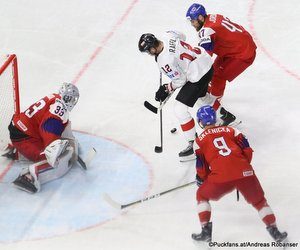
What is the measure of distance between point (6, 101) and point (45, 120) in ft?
2.45

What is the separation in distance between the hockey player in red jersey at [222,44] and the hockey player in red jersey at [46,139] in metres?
1.26

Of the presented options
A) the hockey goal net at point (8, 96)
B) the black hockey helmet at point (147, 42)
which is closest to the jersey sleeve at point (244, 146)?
the black hockey helmet at point (147, 42)

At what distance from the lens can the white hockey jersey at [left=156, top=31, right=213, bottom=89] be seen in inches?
222

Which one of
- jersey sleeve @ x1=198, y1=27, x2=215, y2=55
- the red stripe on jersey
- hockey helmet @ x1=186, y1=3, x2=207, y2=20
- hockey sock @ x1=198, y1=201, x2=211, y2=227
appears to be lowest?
the red stripe on jersey

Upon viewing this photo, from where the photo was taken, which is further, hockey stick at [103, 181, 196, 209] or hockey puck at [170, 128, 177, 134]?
hockey puck at [170, 128, 177, 134]

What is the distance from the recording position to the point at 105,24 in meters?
8.45

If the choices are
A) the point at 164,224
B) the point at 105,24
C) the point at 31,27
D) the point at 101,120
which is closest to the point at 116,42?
the point at 105,24

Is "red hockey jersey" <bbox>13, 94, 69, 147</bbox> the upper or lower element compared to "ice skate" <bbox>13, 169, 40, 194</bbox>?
upper

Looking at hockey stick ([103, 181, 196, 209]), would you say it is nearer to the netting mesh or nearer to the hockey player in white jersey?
the hockey player in white jersey

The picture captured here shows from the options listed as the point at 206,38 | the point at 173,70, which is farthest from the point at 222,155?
the point at 206,38

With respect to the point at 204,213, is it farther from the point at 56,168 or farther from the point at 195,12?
the point at 195,12

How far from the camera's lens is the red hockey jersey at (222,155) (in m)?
4.69

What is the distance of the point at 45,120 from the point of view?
18.3 ft

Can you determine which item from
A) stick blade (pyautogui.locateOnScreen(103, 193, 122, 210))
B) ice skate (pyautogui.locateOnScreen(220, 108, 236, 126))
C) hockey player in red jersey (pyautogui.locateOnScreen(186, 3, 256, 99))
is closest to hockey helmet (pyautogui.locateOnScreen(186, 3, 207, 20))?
hockey player in red jersey (pyautogui.locateOnScreen(186, 3, 256, 99))
